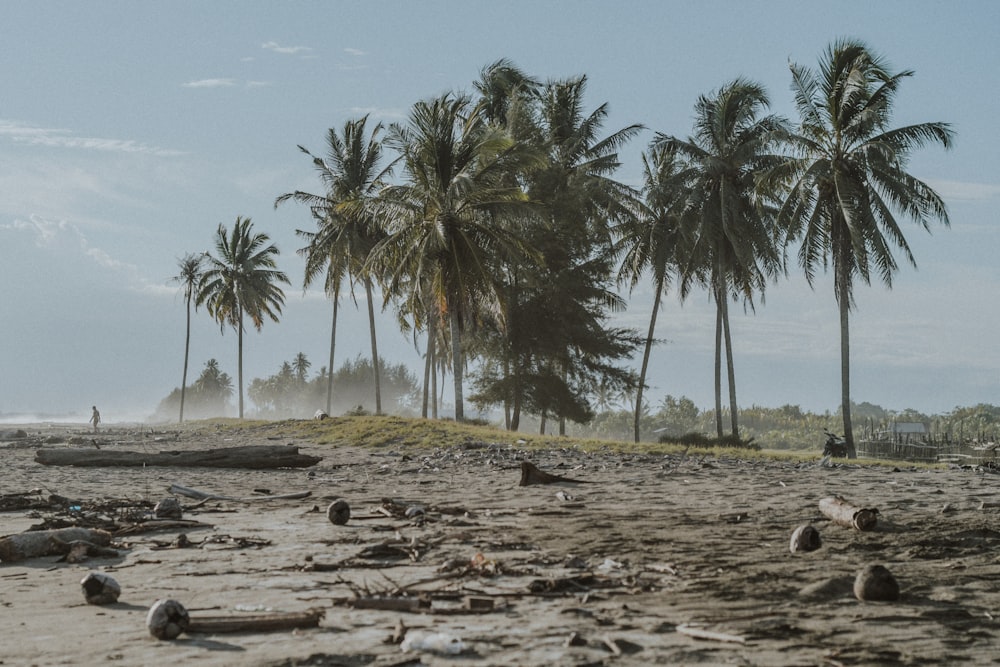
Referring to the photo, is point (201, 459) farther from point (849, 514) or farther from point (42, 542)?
point (849, 514)

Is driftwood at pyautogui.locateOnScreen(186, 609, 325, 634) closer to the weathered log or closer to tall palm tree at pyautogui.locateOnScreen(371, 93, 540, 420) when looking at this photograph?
the weathered log

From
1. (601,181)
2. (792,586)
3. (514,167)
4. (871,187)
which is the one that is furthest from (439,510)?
(601,181)

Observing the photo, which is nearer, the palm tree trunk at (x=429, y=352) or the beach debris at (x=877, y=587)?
the beach debris at (x=877, y=587)

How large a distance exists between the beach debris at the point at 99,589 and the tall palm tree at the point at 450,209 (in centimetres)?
2167

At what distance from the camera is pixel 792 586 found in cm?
537

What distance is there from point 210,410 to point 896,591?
120 meters

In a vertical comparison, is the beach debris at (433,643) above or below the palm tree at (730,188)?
below

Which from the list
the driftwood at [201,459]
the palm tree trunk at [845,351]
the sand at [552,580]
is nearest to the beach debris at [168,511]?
the sand at [552,580]

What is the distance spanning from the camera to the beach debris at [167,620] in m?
4.30

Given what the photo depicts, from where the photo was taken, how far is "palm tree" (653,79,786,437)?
33.2 metres

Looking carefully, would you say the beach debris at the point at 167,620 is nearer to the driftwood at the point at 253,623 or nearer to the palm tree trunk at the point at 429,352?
the driftwood at the point at 253,623

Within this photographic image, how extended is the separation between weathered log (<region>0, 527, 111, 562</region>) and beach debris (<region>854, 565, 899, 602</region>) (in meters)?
5.86

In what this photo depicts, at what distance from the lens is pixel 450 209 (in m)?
27.7

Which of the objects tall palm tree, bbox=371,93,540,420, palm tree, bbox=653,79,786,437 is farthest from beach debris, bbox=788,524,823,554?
palm tree, bbox=653,79,786,437
